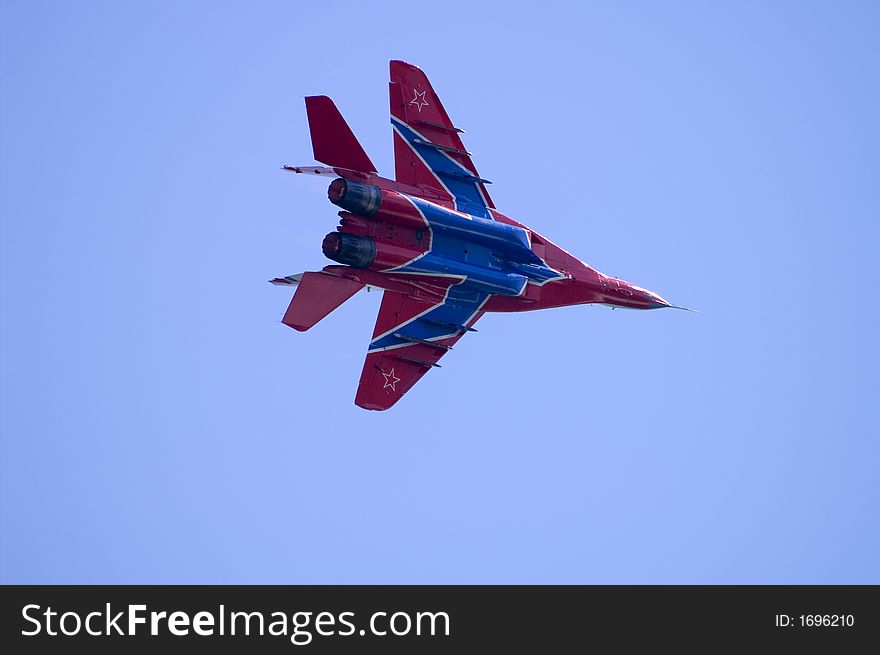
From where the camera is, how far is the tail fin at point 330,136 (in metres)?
46.3

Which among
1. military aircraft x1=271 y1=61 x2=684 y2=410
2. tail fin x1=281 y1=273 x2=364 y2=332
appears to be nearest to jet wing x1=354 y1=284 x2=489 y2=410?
military aircraft x1=271 y1=61 x2=684 y2=410

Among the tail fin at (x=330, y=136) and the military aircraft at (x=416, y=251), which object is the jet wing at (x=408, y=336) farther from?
the tail fin at (x=330, y=136)

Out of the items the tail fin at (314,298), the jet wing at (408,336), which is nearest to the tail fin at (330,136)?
the tail fin at (314,298)

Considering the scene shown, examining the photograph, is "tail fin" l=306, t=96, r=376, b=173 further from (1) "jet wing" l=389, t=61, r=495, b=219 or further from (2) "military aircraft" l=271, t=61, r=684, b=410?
(1) "jet wing" l=389, t=61, r=495, b=219

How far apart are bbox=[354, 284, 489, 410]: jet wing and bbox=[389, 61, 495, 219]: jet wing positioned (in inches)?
98.4

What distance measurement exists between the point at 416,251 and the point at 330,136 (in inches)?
149

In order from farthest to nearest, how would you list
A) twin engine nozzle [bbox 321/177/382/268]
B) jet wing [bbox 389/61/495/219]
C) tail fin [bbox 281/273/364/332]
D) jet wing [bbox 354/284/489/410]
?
jet wing [bbox 354/284/489/410] → jet wing [bbox 389/61/495/219] → tail fin [bbox 281/273/364/332] → twin engine nozzle [bbox 321/177/382/268]

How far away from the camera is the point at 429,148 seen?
161 ft

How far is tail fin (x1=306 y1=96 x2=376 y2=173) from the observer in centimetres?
4628

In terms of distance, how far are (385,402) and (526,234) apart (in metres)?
6.00

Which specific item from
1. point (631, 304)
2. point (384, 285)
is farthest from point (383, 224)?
point (631, 304)

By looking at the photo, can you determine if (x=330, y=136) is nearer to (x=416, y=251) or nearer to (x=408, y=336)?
(x=416, y=251)

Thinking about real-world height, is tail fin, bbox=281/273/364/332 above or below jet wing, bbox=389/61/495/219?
below

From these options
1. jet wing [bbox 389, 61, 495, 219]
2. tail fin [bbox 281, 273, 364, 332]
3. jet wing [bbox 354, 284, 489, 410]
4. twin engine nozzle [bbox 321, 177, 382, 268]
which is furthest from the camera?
jet wing [bbox 354, 284, 489, 410]
